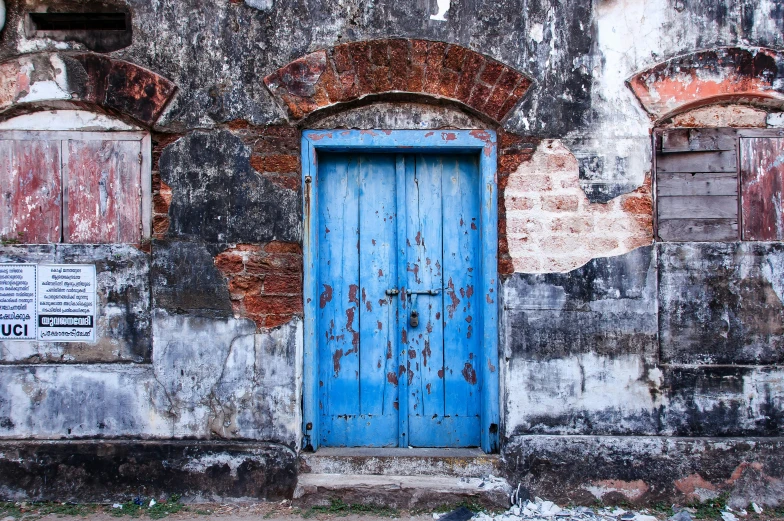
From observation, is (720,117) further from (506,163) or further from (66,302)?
(66,302)

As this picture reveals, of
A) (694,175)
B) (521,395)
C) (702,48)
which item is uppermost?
(702,48)

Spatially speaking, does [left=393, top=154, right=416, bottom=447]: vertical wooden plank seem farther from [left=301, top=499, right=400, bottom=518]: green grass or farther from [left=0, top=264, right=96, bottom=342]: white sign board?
[left=0, top=264, right=96, bottom=342]: white sign board

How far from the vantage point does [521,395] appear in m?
3.79

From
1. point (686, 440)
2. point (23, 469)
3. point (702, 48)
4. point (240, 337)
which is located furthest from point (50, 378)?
point (702, 48)

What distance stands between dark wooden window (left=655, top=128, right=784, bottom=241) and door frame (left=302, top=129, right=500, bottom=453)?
3.73ft

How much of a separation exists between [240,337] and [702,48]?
143 inches

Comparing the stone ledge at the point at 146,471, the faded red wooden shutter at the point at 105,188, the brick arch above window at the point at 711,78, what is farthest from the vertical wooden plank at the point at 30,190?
the brick arch above window at the point at 711,78

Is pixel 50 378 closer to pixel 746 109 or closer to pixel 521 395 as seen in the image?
pixel 521 395

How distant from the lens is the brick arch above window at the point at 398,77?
378 centimetres

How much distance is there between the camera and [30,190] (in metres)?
3.92

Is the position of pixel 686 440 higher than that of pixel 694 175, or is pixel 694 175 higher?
pixel 694 175

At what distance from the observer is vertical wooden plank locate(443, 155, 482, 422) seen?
4.03 metres

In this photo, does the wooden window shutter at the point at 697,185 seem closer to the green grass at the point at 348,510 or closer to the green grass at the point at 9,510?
the green grass at the point at 348,510

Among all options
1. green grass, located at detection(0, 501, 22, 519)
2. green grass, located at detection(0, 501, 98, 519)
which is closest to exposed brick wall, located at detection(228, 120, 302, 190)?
green grass, located at detection(0, 501, 98, 519)
